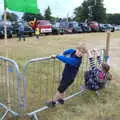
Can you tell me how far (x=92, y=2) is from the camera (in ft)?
236

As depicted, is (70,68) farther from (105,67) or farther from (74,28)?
(74,28)

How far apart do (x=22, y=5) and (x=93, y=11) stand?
6709 cm

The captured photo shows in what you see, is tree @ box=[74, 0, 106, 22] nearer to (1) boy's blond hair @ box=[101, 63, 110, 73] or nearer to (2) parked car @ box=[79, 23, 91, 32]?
(2) parked car @ box=[79, 23, 91, 32]

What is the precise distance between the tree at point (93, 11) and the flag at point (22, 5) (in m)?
65.5

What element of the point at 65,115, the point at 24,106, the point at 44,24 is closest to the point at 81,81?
the point at 65,115

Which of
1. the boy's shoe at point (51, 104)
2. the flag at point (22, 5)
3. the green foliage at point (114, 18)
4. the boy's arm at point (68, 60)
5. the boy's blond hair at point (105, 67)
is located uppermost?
Result: the green foliage at point (114, 18)

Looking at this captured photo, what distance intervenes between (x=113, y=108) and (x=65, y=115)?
3.99 feet

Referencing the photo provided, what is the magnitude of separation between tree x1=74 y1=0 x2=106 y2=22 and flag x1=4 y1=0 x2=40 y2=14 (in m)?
65.5

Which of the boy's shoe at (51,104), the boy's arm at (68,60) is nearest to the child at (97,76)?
the boy's arm at (68,60)

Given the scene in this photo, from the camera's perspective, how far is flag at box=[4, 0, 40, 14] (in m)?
5.80

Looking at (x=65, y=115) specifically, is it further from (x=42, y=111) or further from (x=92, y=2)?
(x=92, y=2)

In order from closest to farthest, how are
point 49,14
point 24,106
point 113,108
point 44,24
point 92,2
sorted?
point 24,106 → point 113,108 → point 44,24 → point 49,14 → point 92,2

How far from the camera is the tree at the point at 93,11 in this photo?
233 feet

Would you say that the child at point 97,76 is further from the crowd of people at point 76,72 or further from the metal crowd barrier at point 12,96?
the metal crowd barrier at point 12,96
